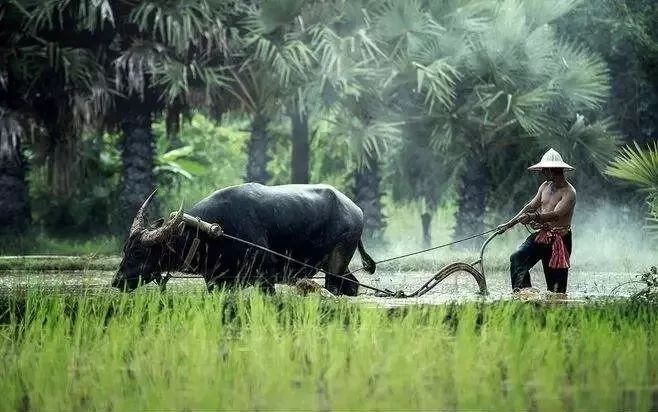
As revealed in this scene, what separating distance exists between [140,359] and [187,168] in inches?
998

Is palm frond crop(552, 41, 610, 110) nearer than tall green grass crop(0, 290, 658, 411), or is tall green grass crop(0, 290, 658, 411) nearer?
tall green grass crop(0, 290, 658, 411)

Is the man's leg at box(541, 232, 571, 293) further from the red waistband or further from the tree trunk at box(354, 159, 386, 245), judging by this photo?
the tree trunk at box(354, 159, 386, 245)

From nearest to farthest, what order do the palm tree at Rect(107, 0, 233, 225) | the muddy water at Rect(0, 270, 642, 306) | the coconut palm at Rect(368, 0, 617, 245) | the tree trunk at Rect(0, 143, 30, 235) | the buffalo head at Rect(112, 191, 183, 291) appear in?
the buffalo head at Rect(112, 191, 183, 291), the muddy water at Rect(0, 270, 642, 306), the palm tree at Rect(107, 0, 233, 225), the tree trunk at Rect(0, 143, 30, 235), the coconut palm at Rect(368, 0, 617, 245)

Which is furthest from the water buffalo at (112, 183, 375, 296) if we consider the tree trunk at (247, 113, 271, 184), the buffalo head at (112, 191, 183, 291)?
the tree trunk at (247, 113, 271, 184)

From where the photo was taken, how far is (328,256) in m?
12.3

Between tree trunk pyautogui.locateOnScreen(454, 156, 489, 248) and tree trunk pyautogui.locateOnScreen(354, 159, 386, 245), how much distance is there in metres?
1.40

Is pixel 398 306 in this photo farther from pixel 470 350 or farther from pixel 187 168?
pixel 187 168

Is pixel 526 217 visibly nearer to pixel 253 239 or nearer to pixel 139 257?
pixel 253 239

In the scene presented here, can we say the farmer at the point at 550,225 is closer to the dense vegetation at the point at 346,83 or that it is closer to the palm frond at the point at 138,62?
the dense vegetation at the point at 346,83

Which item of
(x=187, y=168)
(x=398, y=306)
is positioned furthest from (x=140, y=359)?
(x=187, y=168)

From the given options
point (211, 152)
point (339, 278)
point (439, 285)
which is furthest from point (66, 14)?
point (211, 152)

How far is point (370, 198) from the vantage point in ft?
76.0

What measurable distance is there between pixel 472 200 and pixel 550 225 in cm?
1237

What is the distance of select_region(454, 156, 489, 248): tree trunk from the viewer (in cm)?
2344
